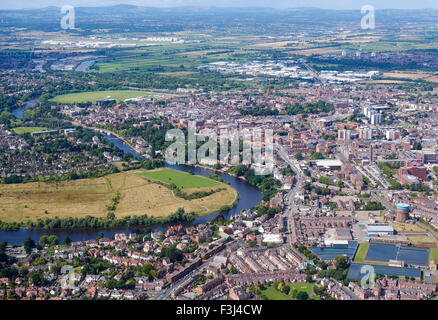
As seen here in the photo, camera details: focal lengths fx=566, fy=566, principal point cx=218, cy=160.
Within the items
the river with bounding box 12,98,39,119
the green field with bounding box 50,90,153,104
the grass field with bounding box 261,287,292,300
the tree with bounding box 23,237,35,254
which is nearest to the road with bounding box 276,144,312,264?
the grass field with bounding box 261,287,292,300

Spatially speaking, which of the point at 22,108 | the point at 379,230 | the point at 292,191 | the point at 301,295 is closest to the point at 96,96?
the point at 22,108

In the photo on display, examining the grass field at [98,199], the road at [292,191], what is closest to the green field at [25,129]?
the grass field at [98,199]

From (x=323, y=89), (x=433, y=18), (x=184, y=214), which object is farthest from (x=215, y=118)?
(x=433, y=18)

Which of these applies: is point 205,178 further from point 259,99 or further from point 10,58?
point 10,58

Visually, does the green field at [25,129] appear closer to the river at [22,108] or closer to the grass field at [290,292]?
the river at [22,108]

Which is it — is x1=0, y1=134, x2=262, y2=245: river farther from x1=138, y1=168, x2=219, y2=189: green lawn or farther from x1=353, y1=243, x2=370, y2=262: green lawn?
x1=353, y1=243, x2=370, y2=262: green lawn

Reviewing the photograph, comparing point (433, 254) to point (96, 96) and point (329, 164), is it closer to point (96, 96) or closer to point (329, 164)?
point (329, 164)
